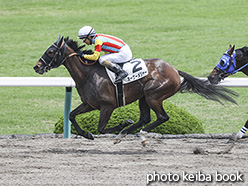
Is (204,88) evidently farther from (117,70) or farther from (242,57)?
(117,70)

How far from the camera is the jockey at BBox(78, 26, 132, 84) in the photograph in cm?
654

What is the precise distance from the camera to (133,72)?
662cm

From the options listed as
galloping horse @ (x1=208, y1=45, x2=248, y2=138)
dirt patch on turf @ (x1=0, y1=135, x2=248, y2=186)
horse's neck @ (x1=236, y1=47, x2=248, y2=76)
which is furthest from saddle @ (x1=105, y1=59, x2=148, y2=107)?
horse's neck @ (x1=236, y1=47, x2=248, y2=76)

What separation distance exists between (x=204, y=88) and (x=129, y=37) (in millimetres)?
10188

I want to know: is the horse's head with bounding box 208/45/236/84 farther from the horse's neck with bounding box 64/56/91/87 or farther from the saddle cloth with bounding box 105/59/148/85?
the horse's neck with bounding box 64/56/91/87

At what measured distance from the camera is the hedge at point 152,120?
7.54 metres

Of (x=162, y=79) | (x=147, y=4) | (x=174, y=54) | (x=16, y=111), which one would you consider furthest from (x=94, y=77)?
(x=147, y=4)

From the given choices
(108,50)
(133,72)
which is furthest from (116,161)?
(108,50)

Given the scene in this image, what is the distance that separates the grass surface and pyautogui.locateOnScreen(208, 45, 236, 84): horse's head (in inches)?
98.5

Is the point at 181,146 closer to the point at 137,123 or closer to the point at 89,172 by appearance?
the point at 137,123

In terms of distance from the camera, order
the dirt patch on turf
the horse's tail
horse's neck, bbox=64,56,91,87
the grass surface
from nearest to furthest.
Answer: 1. the dirt patch on turf
2. horse's neck, bbox=64,56,91,87
3. the horse's tail
4. the grass surface

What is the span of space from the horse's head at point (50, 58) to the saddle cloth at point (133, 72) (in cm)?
64

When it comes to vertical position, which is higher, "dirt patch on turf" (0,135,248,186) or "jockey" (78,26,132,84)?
"jockey" (78,26,132,84)

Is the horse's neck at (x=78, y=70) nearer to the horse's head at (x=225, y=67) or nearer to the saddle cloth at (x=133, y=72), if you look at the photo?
the saddle cloth at (x=133, y=72)
